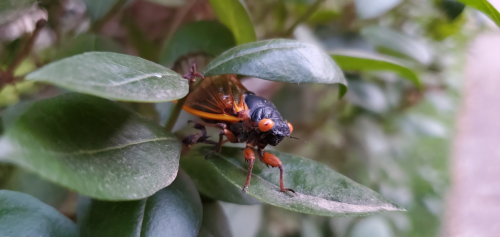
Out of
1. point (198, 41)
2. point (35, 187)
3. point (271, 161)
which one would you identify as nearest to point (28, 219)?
point (35, 187)

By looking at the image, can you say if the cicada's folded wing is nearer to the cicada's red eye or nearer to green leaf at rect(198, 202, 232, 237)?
the cicada's red eye

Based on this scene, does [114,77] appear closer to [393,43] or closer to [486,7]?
[486,7]

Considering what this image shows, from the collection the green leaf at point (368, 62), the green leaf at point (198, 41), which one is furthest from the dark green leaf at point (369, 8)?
the green leaf at point (198, 41)

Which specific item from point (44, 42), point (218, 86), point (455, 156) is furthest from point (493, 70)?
point (44, 42)

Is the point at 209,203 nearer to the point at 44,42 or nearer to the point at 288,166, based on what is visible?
the point at 288,166

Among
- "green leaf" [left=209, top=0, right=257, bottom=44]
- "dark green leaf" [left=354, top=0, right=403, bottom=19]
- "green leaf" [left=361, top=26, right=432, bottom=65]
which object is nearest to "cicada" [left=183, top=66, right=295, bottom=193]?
"green leaf" [left=209, top=0, right=257, bottom=44]

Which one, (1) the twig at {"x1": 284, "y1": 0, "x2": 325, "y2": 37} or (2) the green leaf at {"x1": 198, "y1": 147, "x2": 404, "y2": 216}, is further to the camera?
(1) the twig at {"x1": 284, "y1": 0, "x2": 325, "y2": 37}

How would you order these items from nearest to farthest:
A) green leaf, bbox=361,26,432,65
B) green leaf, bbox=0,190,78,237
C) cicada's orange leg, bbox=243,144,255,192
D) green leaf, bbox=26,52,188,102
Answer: green leaf, bbox=26,52,188,102
green leaf, bbox=0,190,78,237
cicada's orange leg, bbox=243,144,255,192
green leaf, bbox=361,26,432,65
